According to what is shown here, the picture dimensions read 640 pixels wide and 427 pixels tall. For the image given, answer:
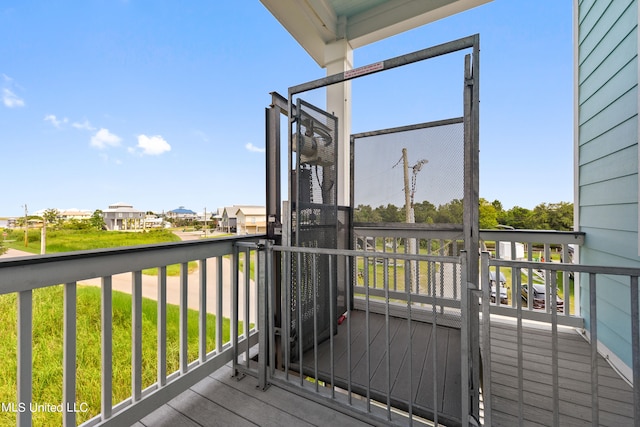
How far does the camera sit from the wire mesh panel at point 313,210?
1.88 m

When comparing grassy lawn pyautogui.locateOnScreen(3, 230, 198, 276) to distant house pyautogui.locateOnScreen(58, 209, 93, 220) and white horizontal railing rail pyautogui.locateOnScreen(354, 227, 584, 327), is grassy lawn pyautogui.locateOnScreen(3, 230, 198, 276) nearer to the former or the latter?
distant house pyautogui.locateOnScreen(58, 209, 93, 220)

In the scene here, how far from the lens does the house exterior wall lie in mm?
1797

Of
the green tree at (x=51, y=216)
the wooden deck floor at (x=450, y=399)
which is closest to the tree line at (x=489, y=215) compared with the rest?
the wooden deck floor at (x=450, y=399)

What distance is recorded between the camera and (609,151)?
81.1 inches

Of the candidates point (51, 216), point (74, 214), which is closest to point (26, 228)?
point (51, 216)

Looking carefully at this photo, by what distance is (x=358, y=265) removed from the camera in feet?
10.6

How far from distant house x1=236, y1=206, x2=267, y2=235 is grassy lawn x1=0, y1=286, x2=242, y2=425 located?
2.82 ft

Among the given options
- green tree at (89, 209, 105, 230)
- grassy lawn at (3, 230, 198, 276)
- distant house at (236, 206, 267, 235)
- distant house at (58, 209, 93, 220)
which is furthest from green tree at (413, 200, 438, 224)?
distant house at (58, 209, 93, 220)

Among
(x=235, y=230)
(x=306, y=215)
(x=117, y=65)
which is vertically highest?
(x=117, y=65)

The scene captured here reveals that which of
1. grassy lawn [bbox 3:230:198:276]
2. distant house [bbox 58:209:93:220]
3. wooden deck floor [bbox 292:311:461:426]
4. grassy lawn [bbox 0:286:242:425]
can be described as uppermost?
distant house [bbox 58:209:93:220]

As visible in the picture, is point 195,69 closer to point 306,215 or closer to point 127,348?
point 306,215

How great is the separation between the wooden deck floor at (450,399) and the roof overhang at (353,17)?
139 inches

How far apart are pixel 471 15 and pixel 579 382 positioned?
3.72 metres

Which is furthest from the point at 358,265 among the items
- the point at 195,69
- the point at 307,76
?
the point at 195,69
